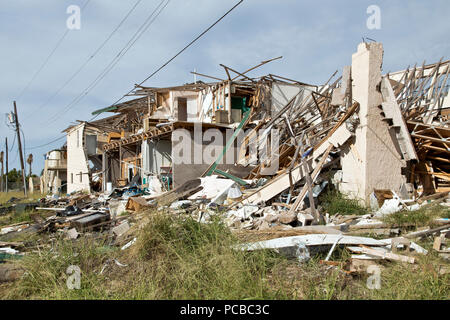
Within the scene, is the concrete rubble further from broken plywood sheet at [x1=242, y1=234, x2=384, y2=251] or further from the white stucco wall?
the white stucco wall

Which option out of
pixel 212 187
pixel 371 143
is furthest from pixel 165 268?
pixel 212 187

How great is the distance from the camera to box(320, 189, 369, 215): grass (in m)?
7.13

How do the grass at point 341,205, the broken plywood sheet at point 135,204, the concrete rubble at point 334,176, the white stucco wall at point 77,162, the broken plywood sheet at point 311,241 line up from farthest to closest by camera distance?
1. the white stucco wall at point 77,162
2. the broken plywood sheet at point 135,204
3. the grass at point 341,205
4. the concrete rubble at point 334,176
5. the broken plywood sheet at point 311,241

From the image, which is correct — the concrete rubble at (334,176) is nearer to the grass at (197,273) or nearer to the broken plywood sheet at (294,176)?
the broken plywood sheet at (294,176)

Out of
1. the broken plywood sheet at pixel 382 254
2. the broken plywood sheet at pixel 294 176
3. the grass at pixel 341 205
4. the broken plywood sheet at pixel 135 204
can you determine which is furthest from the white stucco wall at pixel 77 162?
the broken plywood sheet at pixel 382 254

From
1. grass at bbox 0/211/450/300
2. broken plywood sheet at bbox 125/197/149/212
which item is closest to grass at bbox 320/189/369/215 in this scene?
grass at bbox 0/211/450/300

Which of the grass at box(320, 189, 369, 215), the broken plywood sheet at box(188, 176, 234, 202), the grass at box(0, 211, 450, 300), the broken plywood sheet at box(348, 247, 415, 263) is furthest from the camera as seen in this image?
the broken plywood sheet at box(188, 176, 234, 202)

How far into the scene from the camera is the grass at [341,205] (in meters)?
7.13

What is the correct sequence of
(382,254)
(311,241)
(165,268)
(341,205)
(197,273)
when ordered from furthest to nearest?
(341,205) → (311,241) → (382,254) → (165,268) → (197,273)

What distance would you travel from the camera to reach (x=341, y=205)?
7.31 m

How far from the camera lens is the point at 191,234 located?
4422mm

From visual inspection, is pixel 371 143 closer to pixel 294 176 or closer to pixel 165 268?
pixel 294 176
